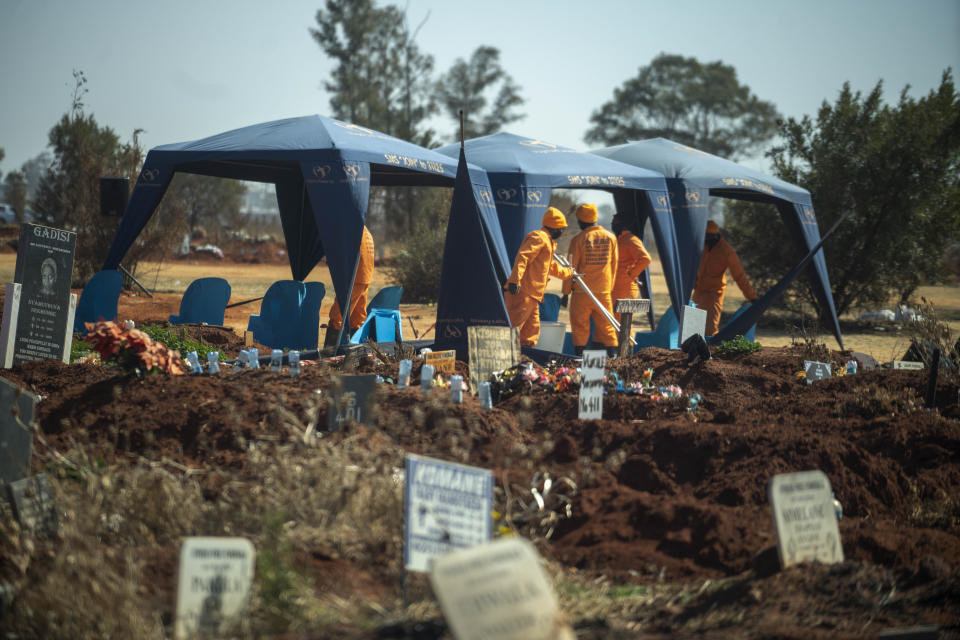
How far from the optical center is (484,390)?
5406mm

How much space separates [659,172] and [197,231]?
104 ft

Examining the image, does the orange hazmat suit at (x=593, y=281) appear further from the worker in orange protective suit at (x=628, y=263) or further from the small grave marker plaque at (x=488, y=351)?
the small grave marker plaque at (x=488, y=351)

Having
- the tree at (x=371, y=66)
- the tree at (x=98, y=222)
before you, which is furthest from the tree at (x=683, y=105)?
the tree at (x=98, y=222)

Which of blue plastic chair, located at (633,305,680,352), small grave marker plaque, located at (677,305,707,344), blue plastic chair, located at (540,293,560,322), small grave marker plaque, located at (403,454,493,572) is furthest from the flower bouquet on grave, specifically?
blue plastic chair, located at (633,305,680,352)

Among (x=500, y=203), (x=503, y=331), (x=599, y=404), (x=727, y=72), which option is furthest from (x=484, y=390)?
(x=727, y=72)

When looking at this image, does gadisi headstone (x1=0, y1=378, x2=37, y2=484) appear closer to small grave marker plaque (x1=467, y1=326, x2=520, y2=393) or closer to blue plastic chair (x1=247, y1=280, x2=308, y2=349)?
small grave marker plaque (x1=467, y1=326, x2=520, y2=393)

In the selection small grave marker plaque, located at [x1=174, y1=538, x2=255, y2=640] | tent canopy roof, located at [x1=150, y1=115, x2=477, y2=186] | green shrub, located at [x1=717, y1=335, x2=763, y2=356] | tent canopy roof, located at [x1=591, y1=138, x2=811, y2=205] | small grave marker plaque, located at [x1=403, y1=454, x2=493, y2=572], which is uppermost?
tent canopy roof, located at [x1=591, y1=138, x2=811, y2=205]

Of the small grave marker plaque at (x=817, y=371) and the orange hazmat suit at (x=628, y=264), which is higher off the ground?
the orange hazmat suit at (x=628, y=264)

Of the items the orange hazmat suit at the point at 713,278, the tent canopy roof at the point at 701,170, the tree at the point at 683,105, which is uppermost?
the tree at the point at 683,105

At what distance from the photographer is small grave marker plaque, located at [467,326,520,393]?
6320mm

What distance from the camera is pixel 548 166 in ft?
36.3

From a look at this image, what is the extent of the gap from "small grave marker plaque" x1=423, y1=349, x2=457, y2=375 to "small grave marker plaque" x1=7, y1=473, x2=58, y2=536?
332 cm

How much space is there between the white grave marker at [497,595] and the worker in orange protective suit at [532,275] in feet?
21.1

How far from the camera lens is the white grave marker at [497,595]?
7.46 feet
